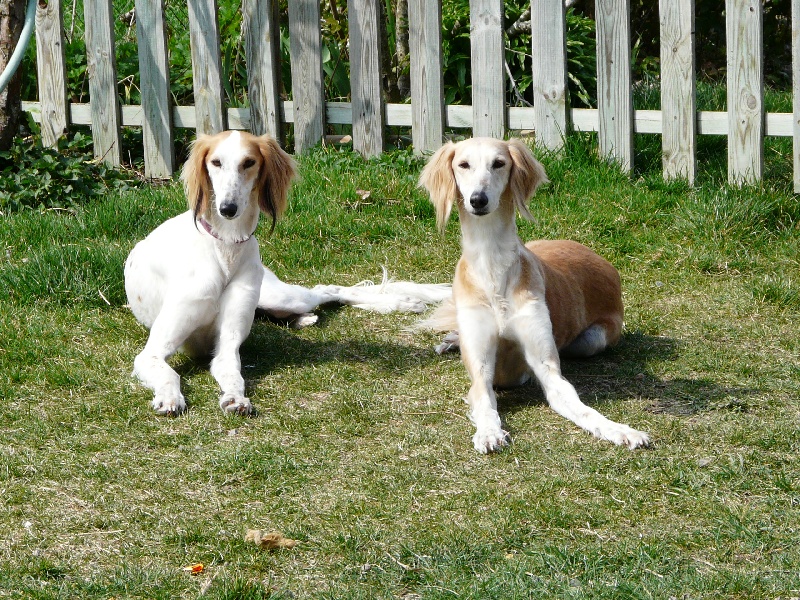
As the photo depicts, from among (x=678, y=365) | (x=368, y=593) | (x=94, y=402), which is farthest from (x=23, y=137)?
(x=368, y=593)

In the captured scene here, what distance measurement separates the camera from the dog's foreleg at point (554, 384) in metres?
3.71

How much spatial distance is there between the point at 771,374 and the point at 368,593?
7.37 ft

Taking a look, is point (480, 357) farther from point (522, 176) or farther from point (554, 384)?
point (522, 176)

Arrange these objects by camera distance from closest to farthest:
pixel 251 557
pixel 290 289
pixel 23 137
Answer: pixel 251 557, pixel 290 289, pixel 23 137

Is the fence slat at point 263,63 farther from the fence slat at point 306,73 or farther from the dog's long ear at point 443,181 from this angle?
the dog's long ear at point 443,181

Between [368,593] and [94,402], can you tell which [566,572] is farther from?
[94,402]

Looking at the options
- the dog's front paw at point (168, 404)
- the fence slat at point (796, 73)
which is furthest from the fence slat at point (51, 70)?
the fence slat at point (796, 73)

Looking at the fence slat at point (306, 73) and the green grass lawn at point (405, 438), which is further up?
the fence slat at point (306, 73)

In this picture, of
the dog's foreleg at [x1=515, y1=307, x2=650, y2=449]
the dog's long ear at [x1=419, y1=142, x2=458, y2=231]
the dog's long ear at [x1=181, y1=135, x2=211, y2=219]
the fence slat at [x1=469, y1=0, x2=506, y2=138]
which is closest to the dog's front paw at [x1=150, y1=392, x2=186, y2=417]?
the dog's long ear at [x1=181, y1=135, x2=211, y2=219]

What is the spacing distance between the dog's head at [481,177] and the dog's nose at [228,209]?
2.45 ft

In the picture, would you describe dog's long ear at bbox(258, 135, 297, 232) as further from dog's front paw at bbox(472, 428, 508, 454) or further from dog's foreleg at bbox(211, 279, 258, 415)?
dog's front paw at bbox(472, 428, 508, 454)

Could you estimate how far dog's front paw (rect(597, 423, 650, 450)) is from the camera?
362cm

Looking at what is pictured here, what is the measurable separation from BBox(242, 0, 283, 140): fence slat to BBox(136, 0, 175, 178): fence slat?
0.55 metres

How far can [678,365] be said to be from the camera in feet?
14.7
